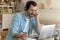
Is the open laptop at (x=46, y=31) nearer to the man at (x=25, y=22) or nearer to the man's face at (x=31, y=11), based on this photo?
the man at (x=25, y=22)

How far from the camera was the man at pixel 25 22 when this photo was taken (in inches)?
72.2

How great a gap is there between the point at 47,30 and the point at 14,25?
0.42m

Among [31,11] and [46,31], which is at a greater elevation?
[31,11]

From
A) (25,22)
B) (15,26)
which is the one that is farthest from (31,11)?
(15,26)

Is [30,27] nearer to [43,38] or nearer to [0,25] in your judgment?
[43,38]

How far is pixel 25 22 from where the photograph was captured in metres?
1.97

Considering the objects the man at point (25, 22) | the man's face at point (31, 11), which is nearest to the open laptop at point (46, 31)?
the man at point (25, 22)

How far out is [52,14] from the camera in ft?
11.1

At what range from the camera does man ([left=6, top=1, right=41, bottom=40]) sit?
1.83 metres

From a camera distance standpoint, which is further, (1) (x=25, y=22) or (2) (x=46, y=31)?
(1) (x=25, y=22)

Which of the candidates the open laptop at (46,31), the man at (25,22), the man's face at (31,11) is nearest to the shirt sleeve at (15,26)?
the man at (25,22)

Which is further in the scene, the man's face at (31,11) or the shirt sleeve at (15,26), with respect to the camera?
the man's face at (31,11)

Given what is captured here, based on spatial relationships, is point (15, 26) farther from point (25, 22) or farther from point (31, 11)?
point (31, 11)

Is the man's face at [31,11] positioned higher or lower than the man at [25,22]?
higher
